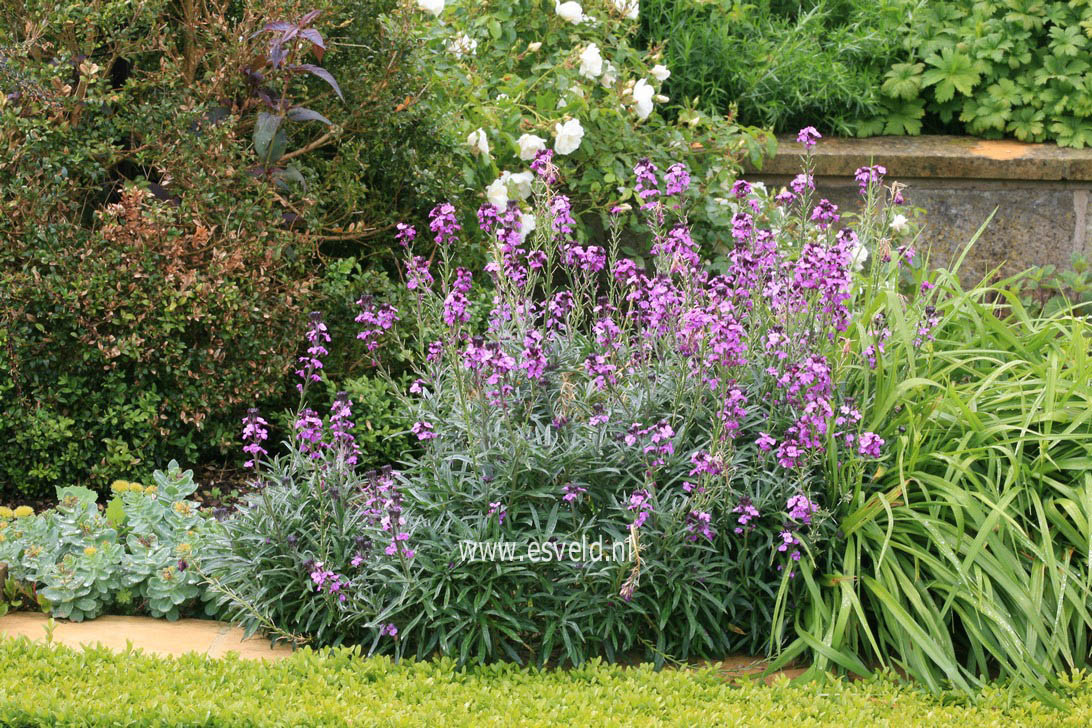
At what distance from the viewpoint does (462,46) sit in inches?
222

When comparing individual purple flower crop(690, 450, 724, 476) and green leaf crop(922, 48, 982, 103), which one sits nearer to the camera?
individual purple flower crop(690, 450, 724, 476)

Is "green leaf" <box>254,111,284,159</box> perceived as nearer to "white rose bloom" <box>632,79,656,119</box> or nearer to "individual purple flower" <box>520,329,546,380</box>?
"individual purple flower" <box>520,329,546,380</box>

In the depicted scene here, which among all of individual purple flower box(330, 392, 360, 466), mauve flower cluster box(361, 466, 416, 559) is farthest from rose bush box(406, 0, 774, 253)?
mauve flower cluster box(361, 466, 416, 559)

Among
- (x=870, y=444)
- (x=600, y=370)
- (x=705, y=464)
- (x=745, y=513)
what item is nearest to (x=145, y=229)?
(x=600, y=370)

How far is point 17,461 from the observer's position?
435cm

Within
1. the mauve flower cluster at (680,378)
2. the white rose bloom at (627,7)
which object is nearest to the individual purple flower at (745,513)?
the mauve flower cluster at (680,378)

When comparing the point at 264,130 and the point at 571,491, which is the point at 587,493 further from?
the point at 264,130

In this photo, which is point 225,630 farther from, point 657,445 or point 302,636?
point 657,445

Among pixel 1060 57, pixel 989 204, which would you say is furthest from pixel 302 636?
pixel 1060 57

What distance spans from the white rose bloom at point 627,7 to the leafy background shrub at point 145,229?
1.61m

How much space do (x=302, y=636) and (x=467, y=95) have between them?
9.44 feet

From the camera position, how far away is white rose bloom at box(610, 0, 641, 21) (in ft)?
19.5

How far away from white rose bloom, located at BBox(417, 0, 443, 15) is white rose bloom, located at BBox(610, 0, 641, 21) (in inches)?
45.3

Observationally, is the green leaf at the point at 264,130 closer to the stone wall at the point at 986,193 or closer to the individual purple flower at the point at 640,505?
the individual purple flower at the point at 640,505
